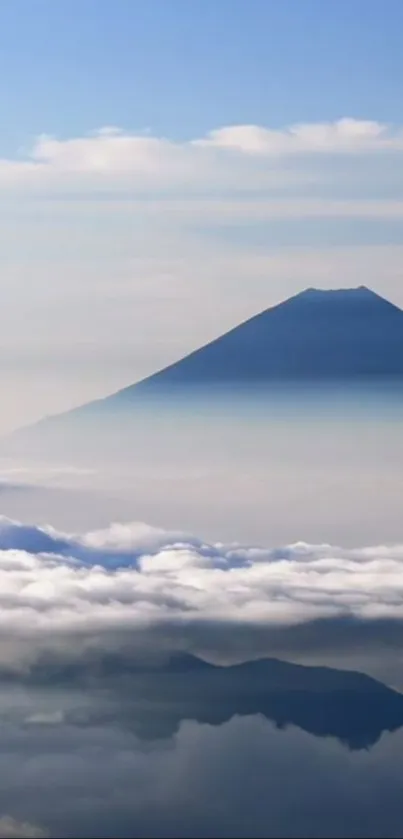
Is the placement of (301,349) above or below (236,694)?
above

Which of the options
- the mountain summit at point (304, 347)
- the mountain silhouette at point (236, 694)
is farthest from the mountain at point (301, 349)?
the mountain silhouette at point (236, 694)

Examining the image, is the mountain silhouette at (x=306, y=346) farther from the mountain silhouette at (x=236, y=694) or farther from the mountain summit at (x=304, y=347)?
the mountain silhouette at (x=236, y=694)

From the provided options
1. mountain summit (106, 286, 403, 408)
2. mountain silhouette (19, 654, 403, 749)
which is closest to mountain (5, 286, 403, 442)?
mountain summit (106, 286, 403, 408)

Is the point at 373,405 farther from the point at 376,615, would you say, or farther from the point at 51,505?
the point at 51,505

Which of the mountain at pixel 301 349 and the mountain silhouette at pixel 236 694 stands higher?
the mountain at pixel 301 349

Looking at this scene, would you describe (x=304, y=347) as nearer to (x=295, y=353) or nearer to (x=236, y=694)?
(x=295, y=353)

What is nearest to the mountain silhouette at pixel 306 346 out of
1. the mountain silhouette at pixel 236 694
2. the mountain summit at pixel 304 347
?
the mountain summit at pixel 304 347

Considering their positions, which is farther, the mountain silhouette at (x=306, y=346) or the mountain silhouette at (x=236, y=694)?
the mountain silhouette at (x=306, y=346)

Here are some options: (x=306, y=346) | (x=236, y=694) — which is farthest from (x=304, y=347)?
(x=236, y=694)

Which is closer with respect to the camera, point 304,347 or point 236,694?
point 236,694

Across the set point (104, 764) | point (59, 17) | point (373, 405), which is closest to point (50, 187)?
point (59, 17)
